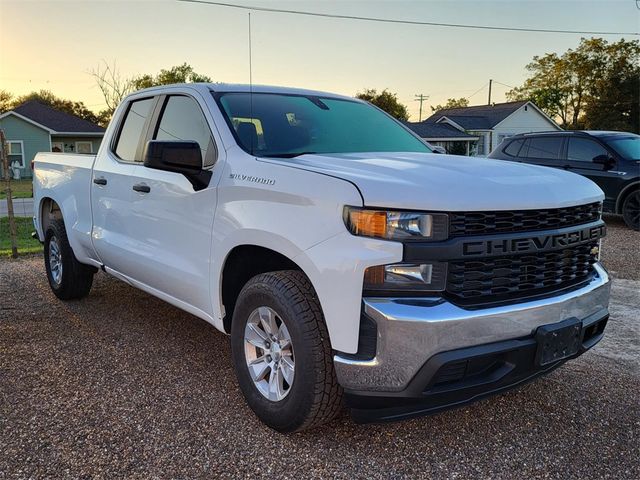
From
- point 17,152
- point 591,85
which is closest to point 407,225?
point 17,152

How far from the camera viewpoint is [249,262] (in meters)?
3.29

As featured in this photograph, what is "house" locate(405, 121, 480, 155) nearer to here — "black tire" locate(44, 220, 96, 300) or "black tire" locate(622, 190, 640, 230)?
"black tire" locate(622, 190, 640, 230)

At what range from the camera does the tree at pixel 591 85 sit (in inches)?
2106

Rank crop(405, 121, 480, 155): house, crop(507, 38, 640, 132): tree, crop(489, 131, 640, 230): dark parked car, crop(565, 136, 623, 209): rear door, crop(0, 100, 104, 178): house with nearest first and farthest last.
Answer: crop(489, 131, 640, 230): dark parked car
crop(565, 136, 623, 209): rear door
crop(0, 100, 104, 178): house
crop(405, 121, 480, 155): house
crop(507, 38, 640, 132): tree

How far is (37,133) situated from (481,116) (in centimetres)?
3206

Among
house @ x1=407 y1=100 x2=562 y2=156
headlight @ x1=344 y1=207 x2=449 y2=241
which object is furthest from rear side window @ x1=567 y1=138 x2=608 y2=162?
house @ x1=407 y1=100 x2=562 y2=156

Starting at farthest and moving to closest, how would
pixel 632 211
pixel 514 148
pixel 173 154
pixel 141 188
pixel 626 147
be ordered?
pixel 514 148, pixel 626 147, pixel 632 211, pixel 141 188, pixel 173 154

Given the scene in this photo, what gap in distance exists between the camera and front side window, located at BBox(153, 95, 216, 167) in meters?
3.57

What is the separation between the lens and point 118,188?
4340 mm

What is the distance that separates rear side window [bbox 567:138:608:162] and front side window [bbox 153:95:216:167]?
9412 mm

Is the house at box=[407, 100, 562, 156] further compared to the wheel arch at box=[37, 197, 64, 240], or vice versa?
the house at box=[407, 100, 562, 156]

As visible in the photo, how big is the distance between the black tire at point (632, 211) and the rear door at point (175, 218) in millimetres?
→ 9411

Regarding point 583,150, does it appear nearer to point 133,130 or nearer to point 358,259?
point 133,130

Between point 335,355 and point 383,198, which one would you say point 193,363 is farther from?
point 383,198
